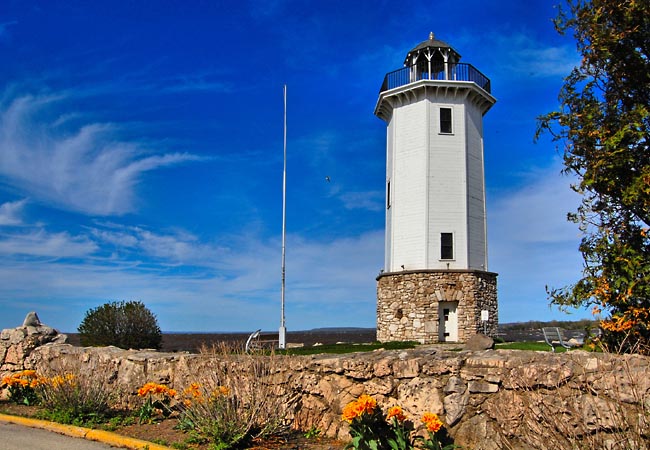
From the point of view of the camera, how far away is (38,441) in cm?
875

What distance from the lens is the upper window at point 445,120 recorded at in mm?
26953

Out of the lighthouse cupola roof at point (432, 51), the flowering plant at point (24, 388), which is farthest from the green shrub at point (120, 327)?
the lighthouse cupola roof at point (432, 51)

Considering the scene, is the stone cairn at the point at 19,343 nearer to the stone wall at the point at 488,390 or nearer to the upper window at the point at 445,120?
the stone wall at the point at 488,390

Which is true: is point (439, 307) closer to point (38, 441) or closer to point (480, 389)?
point (480, 389)

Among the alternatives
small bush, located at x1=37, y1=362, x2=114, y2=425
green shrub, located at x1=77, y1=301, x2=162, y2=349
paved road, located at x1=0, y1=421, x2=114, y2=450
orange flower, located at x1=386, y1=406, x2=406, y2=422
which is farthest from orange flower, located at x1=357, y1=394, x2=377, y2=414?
green shrub, located at x1=77, y1=301, x2=162, y2=349

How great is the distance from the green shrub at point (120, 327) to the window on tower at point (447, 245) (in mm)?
13277

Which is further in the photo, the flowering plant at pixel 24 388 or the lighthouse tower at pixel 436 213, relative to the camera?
the lighthouse tower at pixel 436 213

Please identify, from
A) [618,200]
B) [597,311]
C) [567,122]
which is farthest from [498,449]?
[567,122]

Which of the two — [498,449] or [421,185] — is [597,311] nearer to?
[498,449]

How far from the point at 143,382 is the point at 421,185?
1828cm

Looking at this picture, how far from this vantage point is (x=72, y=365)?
11.5 m

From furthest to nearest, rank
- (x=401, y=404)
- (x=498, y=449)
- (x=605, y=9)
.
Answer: (x=605, y=9) → (x=401, y=404) → (x=498, y=449)

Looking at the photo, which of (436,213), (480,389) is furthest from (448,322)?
(480,389)

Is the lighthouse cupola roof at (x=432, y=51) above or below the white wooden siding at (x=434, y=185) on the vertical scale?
above
